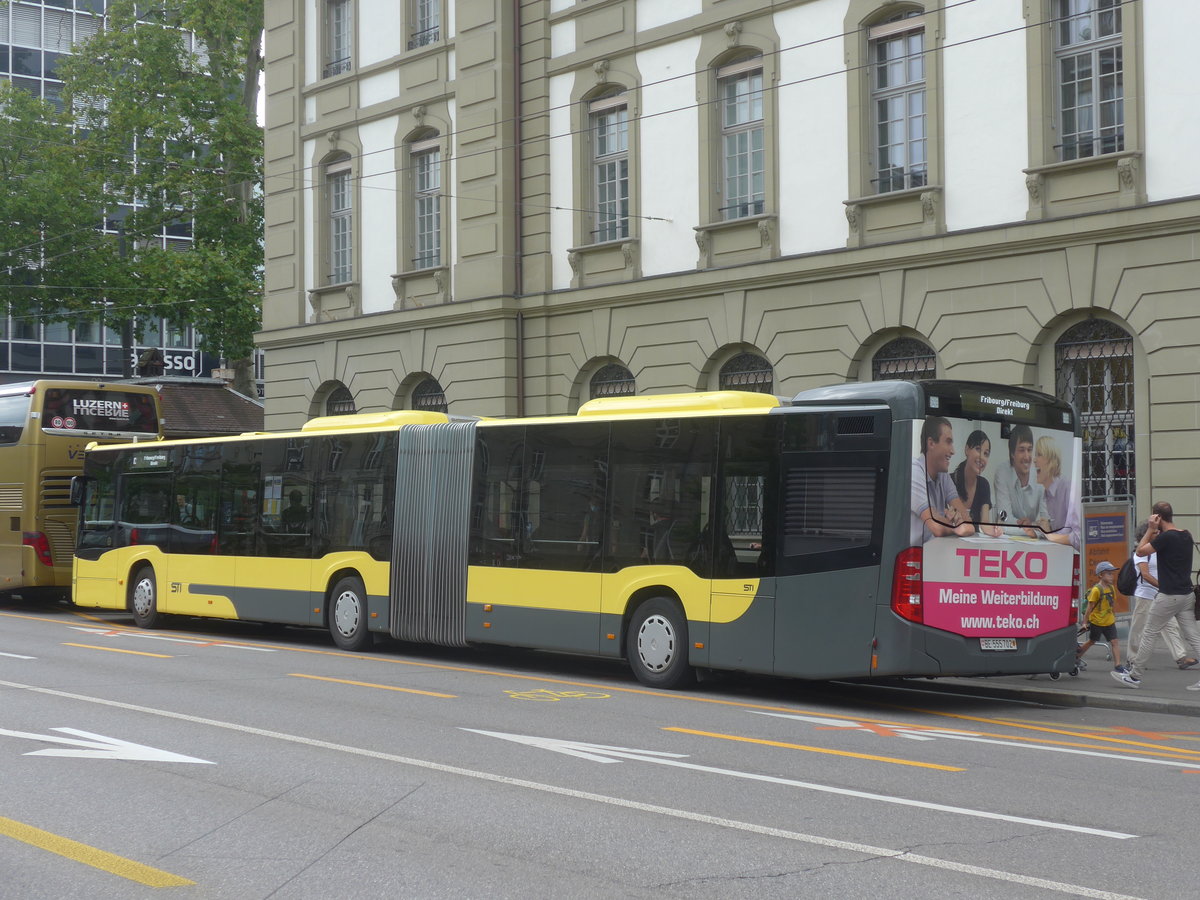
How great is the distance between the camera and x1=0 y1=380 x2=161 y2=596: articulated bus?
2484 cm

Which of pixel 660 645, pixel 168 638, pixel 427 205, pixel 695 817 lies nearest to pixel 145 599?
pixel 168 638

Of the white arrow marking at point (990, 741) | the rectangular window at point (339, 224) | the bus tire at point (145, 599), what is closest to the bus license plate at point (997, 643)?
the white arrow marking at point (990, 741)

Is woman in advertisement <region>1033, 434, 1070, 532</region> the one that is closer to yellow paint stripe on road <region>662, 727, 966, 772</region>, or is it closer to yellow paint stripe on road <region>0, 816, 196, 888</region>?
yellow paint stripe on road <region>662, 727, 966, 772</region>

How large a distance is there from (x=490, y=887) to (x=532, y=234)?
69.6ft

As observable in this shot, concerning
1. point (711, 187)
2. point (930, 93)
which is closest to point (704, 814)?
point (930, 93)

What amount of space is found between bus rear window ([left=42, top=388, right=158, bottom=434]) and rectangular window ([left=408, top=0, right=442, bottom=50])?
8.62 meters

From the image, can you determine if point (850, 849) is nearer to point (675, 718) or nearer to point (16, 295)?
point (675, 718)

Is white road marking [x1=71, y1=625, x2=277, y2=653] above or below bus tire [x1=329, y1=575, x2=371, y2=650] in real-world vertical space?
below

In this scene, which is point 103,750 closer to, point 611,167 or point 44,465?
point 44,465

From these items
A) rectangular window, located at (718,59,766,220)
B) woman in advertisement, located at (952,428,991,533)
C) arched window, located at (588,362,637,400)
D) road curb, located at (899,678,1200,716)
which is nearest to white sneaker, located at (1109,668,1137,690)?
road curb, located at (899,678,1200,716)

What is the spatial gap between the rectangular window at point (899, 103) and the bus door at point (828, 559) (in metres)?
9.19

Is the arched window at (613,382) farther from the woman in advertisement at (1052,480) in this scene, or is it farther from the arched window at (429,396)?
the woman in advertisement at (1052,480)

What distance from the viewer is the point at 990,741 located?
36.0 feet

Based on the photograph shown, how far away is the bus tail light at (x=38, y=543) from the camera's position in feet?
81.8
